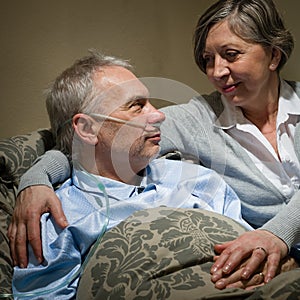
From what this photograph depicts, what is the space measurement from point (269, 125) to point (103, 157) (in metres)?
0.61

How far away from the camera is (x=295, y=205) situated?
5.08 feet

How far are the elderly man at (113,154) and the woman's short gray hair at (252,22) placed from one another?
34cm

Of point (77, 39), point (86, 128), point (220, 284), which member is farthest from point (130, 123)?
point (77, 39)

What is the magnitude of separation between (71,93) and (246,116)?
24.9 inches

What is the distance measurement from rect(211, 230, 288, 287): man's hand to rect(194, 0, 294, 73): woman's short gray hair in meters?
0.67

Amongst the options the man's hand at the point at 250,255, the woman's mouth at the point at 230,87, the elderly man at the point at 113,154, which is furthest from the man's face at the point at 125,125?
the man's hand at the point at 250,255

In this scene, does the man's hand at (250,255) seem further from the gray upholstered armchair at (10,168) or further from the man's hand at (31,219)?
the gray upholstered armchair at (10,168)

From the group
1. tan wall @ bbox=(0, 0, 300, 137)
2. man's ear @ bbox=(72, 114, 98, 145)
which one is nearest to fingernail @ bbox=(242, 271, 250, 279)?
man's ear @ bbox=(72, 114, 98, 145)

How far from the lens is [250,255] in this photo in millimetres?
1312

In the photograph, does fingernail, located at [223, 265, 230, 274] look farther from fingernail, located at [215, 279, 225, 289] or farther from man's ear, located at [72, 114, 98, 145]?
man's ear, located at [72, 114, 98, 145]

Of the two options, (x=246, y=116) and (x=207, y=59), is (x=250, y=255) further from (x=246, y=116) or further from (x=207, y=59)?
(x=207, y=59)

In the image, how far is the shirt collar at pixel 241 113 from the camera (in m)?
1.76

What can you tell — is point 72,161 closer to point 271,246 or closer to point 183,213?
point 183,213

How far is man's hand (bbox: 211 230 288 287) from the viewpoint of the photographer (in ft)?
4.10
